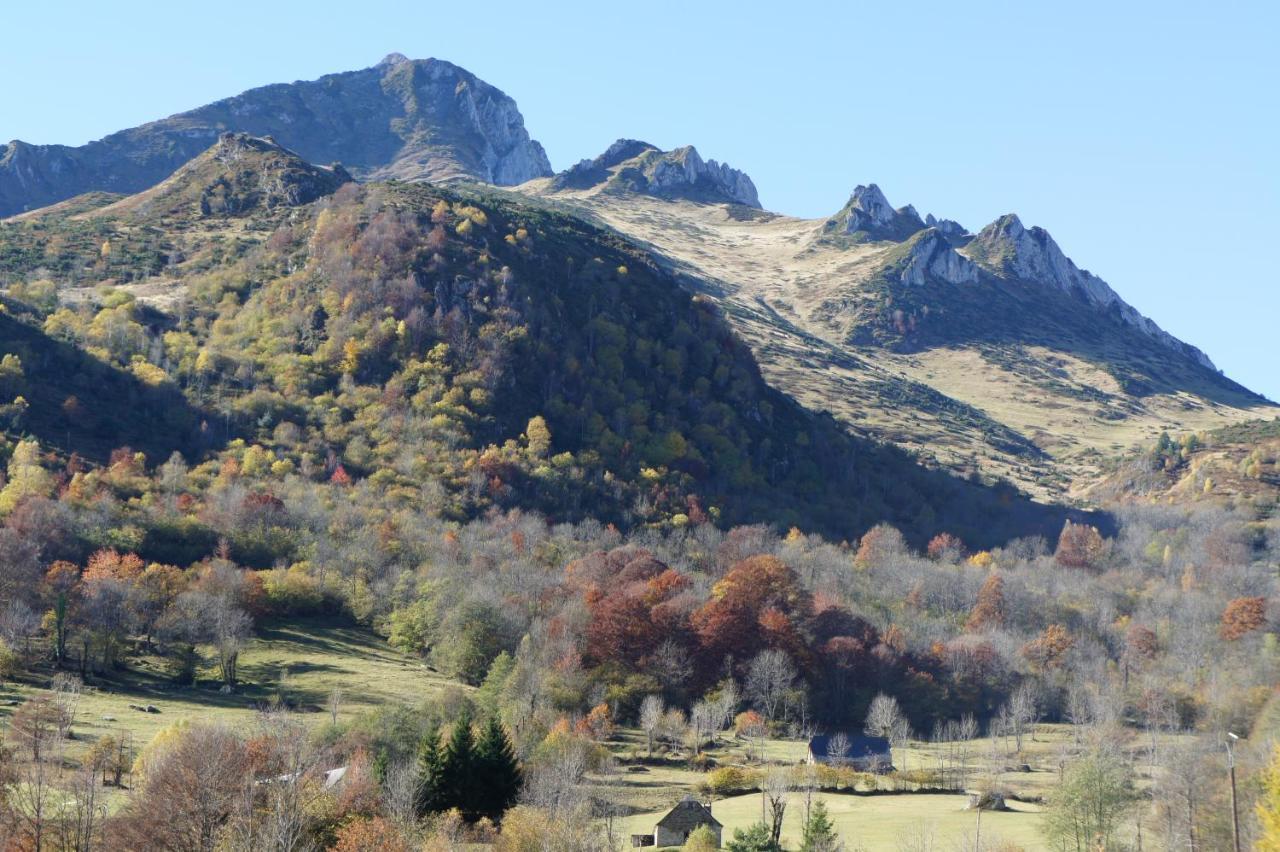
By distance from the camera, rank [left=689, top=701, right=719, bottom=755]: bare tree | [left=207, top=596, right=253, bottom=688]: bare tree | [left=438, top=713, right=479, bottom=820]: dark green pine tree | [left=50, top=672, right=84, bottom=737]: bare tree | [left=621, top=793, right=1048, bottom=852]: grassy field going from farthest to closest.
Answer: [left=689, top=701, right=719, bottom=755]: bare tree
[left=207, top=596, right=253, bottom=688]: bare tree
[left=50, top=672, right=84, bottom=737]: bare tree
[left=621, top=793, right=1048, bottom=852]: grassy field
[left=438, top=713, right=479, bottom=820]: dark green pine tree

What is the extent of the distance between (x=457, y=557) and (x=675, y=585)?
948 inches

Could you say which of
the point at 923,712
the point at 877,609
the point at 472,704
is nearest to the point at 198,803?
the point at 472,704

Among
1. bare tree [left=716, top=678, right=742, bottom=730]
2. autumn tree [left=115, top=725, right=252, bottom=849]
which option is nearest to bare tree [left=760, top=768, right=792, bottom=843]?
bare tree [left=716, top=678, right=742, bottom=730]

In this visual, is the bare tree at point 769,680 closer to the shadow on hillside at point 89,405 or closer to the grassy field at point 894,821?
the grassy field at point 894,821

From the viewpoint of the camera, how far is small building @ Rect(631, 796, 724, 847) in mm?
68875

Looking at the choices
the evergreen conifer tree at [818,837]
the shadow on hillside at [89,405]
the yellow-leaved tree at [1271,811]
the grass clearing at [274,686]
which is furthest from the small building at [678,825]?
the shadow on hillside at [89,405]

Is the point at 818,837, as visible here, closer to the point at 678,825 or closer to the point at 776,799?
the point at 776,799

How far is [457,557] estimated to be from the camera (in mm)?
136750

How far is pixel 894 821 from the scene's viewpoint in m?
74.0

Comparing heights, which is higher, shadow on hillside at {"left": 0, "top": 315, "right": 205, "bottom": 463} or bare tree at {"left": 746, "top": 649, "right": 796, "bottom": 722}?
shadow on hillside at {"left": 0, "top": 315, "right": 205, "bottom": 463}

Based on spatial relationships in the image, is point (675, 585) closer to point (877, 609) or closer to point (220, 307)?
point (877, 609)

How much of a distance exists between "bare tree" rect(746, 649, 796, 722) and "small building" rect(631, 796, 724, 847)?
40.3 m

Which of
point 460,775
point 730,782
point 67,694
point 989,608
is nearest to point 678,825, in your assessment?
point 460,775

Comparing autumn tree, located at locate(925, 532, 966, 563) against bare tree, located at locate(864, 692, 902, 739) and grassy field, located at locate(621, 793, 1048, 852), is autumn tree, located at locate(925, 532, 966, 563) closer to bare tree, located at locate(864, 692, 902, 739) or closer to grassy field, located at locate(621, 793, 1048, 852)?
bare tree, located at locate(864, 692, 902, 739)
